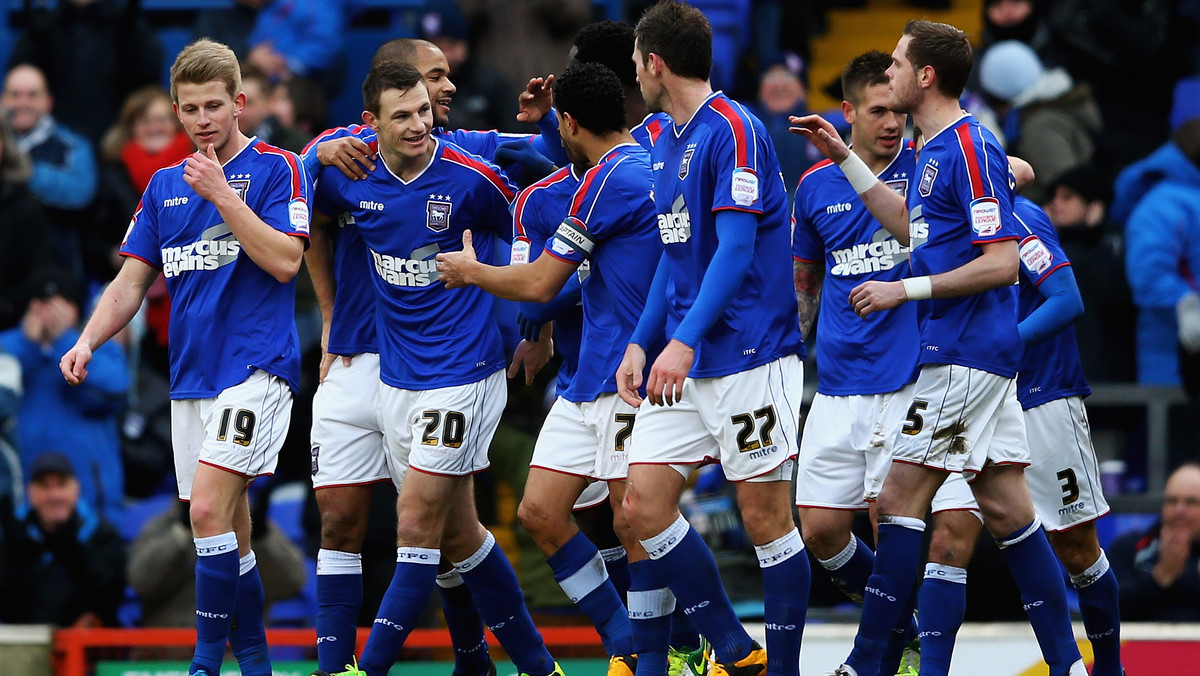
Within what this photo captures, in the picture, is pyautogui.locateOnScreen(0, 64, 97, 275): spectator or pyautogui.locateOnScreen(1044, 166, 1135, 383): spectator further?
pyautogui.locateOnScreen(0, 64, 97, 275): spectator

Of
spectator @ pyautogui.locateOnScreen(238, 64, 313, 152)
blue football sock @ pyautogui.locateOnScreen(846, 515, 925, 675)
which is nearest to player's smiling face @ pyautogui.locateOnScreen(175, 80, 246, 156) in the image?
blue football sock @ pyautogui.locateOnScreen(846, 515, 925, 675)

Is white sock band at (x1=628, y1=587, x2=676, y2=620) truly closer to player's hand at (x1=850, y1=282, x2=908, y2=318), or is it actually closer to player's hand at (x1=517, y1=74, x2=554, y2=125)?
player's hand at (x1=850, y1=282, x2=908, y2=318)

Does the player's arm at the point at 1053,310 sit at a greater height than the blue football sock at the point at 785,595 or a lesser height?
greater

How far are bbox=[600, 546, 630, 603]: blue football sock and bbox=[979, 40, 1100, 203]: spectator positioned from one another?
13.1ft

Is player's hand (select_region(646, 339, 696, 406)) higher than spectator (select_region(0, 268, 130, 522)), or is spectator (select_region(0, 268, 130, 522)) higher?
player's hand (select_region(646, 339, 696, 406))

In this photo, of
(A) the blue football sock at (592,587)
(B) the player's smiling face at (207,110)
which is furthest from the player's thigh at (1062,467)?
(B) the player's smiling face at (207,110)

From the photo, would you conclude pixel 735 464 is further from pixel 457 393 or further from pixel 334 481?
pixel 334 481

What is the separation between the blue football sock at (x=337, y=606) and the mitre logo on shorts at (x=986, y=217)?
2783 millimetres

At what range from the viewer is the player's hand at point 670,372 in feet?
19.1

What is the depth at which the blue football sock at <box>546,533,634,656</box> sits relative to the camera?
6.89 m

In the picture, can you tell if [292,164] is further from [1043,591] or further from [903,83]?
[1043,591]

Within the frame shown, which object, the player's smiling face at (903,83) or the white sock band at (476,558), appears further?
the white sock band at (476,558)

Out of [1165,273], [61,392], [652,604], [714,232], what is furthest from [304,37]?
[652,604]

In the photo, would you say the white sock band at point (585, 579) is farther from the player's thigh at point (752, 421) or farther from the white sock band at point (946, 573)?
the white sock band at point (946, 573)
